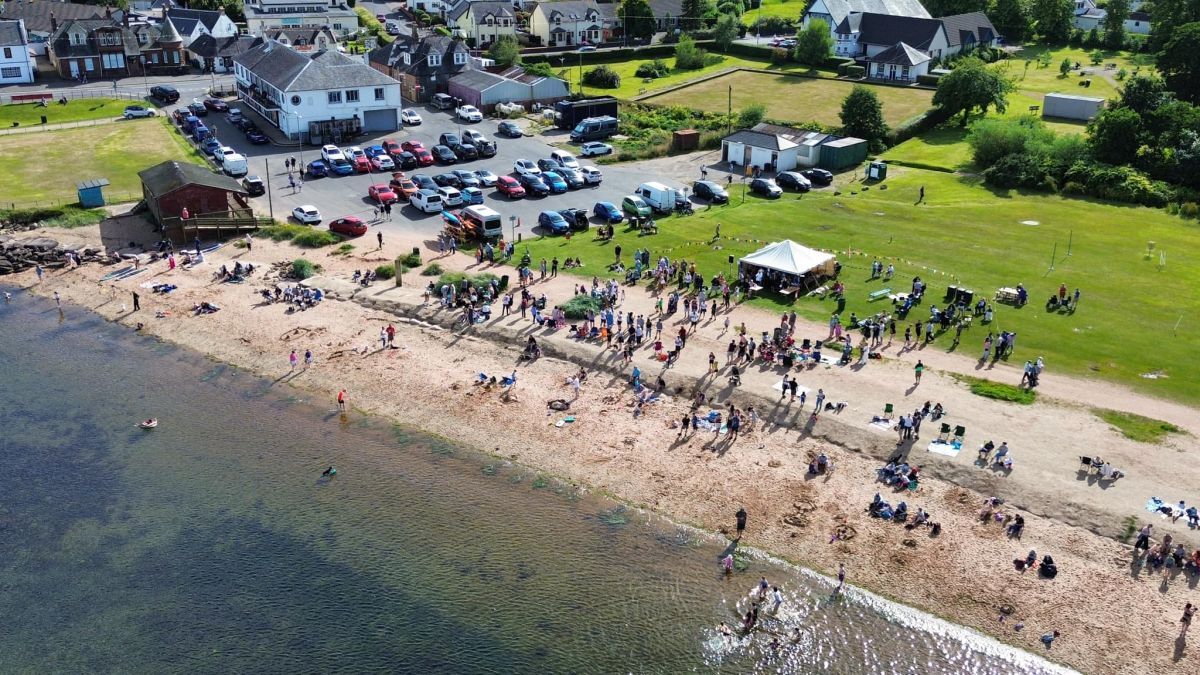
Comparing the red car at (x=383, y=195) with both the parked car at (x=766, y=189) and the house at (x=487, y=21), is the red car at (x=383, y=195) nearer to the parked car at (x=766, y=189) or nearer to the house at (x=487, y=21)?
the parked car at (x=766, y=189)

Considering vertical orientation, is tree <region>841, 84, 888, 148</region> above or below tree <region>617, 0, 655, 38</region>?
below

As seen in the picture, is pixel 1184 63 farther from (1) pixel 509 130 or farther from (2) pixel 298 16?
(2) pixel 298 16

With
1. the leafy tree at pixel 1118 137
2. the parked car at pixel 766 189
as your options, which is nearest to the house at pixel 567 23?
the parked car at pixel 766 189

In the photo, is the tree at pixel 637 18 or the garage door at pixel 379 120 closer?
the garage door at pixel 379 120

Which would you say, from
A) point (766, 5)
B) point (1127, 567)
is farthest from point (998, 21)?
point (1127, 567)

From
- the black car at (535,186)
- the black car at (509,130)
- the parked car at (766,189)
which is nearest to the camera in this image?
the black car at (535,186)

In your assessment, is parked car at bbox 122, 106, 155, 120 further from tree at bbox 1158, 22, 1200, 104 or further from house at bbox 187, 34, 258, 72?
tree at bbox 1158, 22, 1200, 104

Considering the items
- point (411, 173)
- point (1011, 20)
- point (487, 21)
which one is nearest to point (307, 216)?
point (411, 173)

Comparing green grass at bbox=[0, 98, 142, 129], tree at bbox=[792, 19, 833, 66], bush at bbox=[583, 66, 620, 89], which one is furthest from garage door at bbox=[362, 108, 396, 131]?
tree at bbox=[792, 19, 833, 66]
